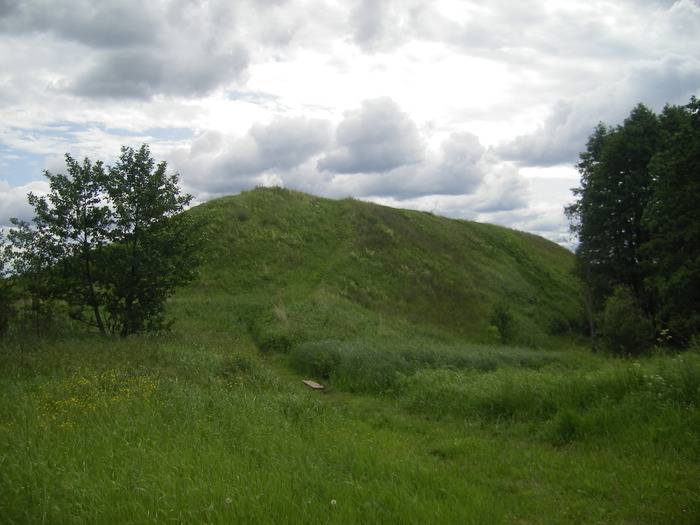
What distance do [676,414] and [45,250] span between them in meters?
16.4

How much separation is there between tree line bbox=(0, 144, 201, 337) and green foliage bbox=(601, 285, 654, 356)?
2194 cm

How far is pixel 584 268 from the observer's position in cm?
3350

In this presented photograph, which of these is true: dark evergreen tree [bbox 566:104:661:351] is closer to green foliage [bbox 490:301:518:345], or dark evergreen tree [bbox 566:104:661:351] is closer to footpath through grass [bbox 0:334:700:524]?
green foliage [bbox 490:301:518:345]

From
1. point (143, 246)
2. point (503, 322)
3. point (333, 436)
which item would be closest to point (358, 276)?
point (503, 322)

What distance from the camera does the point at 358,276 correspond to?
1310 inches

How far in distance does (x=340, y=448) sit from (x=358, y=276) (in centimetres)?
2713

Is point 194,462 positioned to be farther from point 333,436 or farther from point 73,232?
point 73,232

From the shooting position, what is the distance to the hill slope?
24266mm

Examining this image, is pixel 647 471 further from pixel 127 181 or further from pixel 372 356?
pixel 127 181

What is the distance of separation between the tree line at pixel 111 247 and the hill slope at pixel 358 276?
1913mm

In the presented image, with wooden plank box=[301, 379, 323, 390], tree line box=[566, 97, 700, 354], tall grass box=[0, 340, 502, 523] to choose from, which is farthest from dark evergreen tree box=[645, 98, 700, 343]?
tall grass box=[0, 340, 502, 523]

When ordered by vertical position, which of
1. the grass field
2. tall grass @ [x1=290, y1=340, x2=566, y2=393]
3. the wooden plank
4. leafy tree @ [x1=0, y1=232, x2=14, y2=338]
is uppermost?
leafy tree @ [x1=0, y1=232, x2=14, y2=338]

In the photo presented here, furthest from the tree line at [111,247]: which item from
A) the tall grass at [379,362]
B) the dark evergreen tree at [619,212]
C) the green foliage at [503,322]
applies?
the dark evergreen tree at [619,212]

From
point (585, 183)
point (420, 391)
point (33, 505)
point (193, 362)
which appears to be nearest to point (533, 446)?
point (420, 391)
